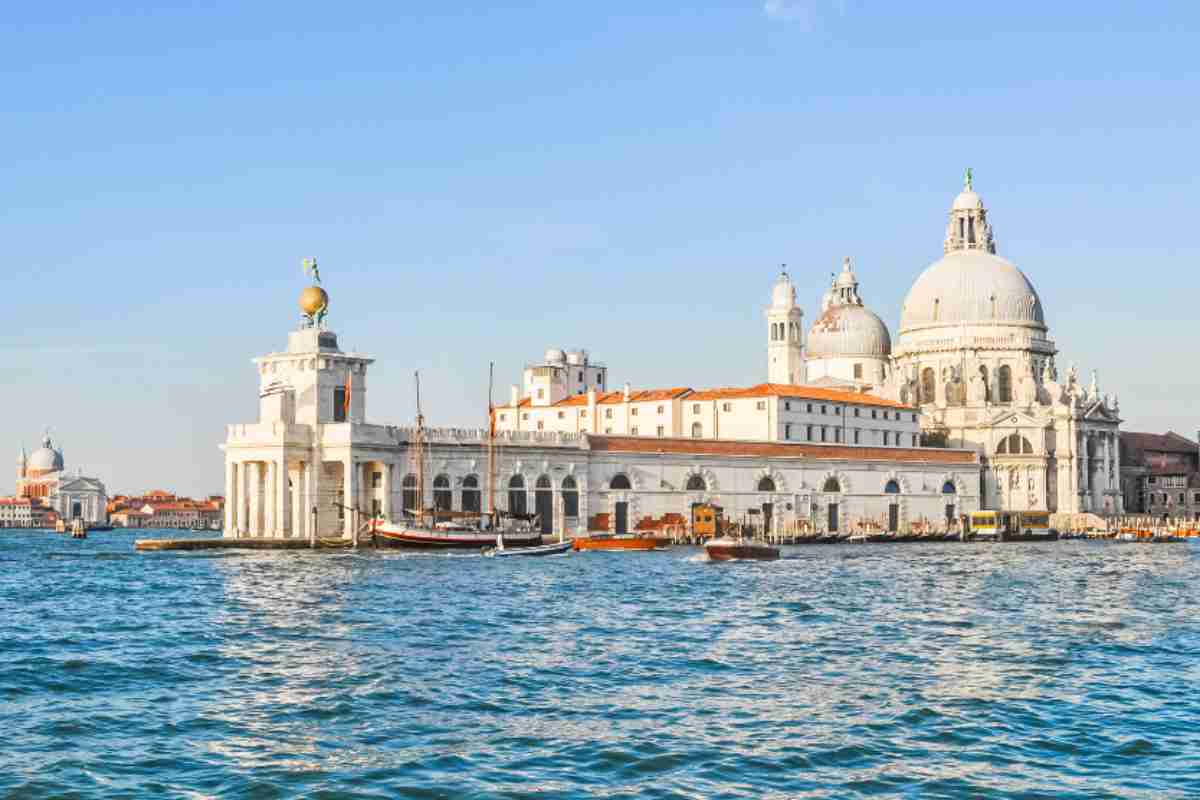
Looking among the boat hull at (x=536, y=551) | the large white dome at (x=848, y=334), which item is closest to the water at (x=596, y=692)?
the boat hull at (x=536, y=551)

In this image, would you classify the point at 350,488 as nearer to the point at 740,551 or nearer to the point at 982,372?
the point at 740,551

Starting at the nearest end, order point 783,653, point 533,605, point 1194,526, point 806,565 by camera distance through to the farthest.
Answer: point 783,653, point 533,605, point 806,565, point 1194,526

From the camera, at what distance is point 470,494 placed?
74688 mm

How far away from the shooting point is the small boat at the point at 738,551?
2404 inches

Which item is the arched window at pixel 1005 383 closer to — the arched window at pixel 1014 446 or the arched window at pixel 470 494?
the arched window at pixel 1014 446

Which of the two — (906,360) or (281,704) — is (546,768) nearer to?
(281,704)

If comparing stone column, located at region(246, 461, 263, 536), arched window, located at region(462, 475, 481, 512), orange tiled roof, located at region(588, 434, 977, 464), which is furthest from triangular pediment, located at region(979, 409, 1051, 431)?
stone column, located at region(246, 461, 263, 536)

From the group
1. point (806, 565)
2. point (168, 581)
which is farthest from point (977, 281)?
point (168, 581)

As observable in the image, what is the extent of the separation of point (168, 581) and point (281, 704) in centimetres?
2748

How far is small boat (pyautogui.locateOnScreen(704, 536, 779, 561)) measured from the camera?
61062 millimetres

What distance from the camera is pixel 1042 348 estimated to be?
117000 mm

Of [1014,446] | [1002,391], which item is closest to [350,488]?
[1014,446]

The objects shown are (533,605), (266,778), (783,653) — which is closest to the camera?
(266,778)

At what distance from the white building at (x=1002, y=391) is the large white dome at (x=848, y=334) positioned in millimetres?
3296
